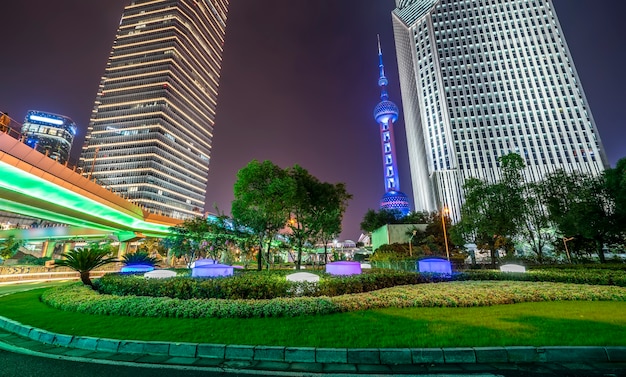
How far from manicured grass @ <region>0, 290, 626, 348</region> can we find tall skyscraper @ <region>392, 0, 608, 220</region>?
3221 inches

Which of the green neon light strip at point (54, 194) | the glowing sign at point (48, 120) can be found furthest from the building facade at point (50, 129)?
the green neon light strip at point (54, 194)

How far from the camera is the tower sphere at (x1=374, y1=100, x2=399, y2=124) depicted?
106 metres

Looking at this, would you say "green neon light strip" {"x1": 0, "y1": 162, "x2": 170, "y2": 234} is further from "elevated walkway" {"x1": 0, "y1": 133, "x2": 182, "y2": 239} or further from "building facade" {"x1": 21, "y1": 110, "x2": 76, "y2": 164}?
"building facade" {"x1": 21, "y1": 110, "x2": 76, "y2": 164}

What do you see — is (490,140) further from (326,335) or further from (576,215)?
(326,335)

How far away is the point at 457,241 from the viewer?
3428 cm

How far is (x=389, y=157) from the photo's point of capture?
98875mm

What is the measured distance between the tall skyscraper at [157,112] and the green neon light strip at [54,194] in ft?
254

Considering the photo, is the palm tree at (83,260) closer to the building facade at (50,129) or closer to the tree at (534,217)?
the tree at (534,217)

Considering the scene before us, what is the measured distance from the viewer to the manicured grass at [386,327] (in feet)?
17.8

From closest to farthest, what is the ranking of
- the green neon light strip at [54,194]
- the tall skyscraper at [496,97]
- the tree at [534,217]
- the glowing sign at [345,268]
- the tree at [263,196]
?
the green neon light strip at [54,194] → the glowing sign at [345,268] → the tree at [263,196] → the tree at [534,217] → the tall skyscraper at [496,97]

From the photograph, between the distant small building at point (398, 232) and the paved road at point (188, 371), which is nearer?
the paved road at point (188, 371)

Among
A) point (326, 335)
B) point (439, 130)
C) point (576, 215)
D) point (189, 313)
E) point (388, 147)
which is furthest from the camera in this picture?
point (388, 147)

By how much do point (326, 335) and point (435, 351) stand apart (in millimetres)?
2154

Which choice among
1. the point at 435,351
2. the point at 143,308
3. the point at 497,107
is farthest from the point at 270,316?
the point at 497,107
